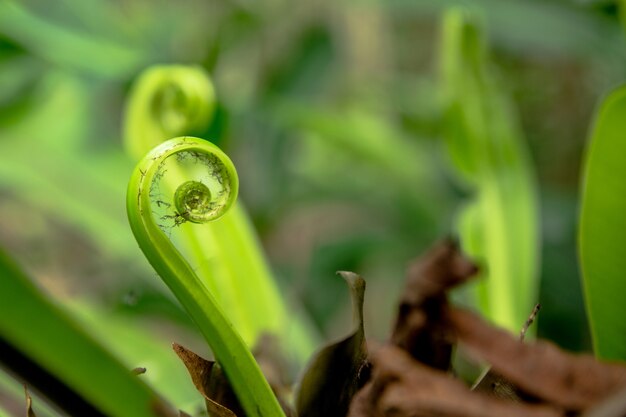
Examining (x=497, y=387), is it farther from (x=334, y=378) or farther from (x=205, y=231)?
(x=205, y=231)

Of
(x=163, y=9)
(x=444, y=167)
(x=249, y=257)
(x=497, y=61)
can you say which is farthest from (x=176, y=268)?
(x=497, y=61)

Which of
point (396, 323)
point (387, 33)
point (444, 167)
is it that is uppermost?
point (396, 323)

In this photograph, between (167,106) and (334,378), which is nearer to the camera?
(334,378)

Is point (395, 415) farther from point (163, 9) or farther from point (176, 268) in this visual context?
point (163, 9)

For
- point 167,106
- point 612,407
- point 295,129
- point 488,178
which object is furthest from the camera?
point 295,129

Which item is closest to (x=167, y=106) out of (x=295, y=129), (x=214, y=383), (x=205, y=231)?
(x=205, y=231)
